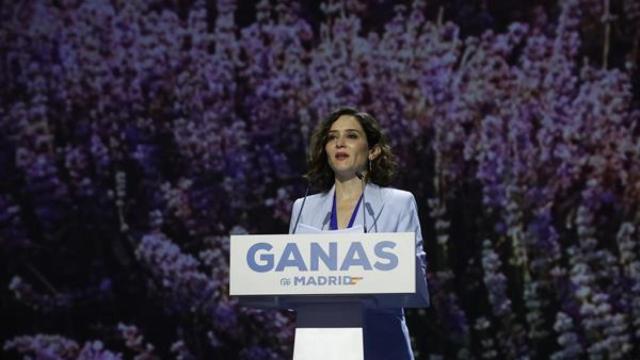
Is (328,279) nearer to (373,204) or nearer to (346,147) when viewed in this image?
(373,204)

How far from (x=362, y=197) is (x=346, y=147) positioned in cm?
14

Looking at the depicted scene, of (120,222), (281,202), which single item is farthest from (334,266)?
(120,222)

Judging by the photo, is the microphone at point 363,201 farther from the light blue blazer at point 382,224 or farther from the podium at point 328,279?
the podium at point 328,279

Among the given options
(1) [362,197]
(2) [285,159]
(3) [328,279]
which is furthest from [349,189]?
(2) [285,159]

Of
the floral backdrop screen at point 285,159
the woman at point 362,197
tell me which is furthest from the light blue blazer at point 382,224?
the floral backdrop screen at point 285,159

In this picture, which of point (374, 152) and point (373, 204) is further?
point (374, 152)

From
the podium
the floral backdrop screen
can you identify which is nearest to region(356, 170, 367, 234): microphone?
the podium

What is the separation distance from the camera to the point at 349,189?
2.55m

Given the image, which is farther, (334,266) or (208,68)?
(208,68)

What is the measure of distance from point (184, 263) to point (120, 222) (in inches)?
13.9

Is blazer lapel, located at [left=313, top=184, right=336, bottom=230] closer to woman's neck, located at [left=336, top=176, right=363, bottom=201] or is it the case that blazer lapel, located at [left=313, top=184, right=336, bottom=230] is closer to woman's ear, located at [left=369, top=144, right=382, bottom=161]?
woman's neck, located at [left=336, top=176, right=363, bottom=201]

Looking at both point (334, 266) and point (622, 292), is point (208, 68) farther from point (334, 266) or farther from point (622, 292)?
point (334, 266)

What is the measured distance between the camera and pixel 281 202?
4.52 metres

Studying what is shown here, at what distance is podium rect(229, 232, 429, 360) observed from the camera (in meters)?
2.08
